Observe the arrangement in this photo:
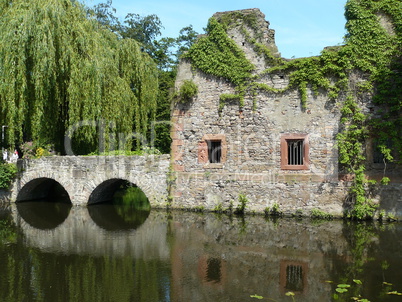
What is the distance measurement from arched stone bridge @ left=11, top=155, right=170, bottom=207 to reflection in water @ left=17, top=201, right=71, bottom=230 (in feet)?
2.10

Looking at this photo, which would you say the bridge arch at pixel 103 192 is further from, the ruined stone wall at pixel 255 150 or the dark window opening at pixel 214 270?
the dark window opening at pixel 214 270

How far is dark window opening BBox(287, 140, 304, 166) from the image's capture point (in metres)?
12.4

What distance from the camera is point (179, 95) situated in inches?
537

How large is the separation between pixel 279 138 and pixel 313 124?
42.7 inches

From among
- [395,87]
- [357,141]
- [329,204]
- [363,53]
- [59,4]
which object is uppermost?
[59,4]

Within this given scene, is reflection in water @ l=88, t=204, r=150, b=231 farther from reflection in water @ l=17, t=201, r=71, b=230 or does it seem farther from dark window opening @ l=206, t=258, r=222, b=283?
dark window opening @ l=206, t=258, r=222, b=283

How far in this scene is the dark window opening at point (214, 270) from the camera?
6.60 m

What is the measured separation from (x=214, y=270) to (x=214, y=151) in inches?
260

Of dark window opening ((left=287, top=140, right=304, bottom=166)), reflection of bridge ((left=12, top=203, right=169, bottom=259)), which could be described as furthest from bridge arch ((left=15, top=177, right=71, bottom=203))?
dark window opening ((left=287, top=140, right=304, bottom=166))

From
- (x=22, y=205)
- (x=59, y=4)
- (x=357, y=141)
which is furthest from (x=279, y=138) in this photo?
(x=22, y=205)

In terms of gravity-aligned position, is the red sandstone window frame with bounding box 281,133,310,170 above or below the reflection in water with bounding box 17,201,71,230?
above

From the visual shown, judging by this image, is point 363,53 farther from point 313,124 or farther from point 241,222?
point 241,222

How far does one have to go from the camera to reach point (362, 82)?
11.6 m

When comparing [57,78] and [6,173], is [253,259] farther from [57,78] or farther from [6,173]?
[6,173]
